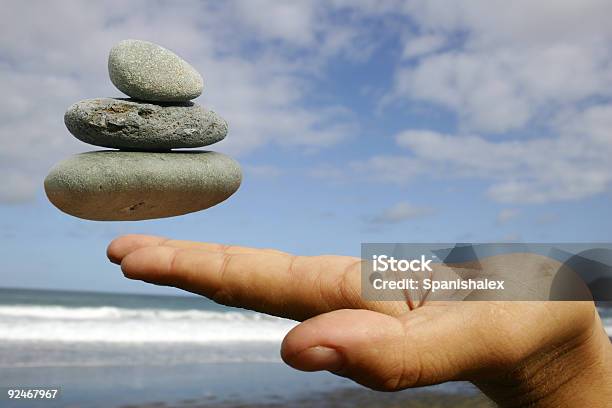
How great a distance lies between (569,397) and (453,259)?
62 cm

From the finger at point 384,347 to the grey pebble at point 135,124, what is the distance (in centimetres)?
317

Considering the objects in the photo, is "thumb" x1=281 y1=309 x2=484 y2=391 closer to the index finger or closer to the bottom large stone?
the index finger

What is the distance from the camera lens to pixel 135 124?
4.23 m

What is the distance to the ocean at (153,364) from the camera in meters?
5.57

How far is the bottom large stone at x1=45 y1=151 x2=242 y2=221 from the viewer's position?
13.9ft

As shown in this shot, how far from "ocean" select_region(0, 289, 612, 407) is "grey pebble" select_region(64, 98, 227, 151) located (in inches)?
96.3

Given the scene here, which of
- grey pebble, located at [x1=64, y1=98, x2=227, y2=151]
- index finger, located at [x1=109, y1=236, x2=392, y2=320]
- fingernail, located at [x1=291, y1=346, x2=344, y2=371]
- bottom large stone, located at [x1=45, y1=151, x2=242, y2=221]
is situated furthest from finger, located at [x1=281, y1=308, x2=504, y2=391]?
grey pebble, located at [x1=64, y1=98, x2=227, y2=151]

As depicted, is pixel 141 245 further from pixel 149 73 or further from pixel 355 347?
pixel 149 73

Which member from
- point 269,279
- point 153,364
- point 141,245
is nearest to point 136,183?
point 141,245

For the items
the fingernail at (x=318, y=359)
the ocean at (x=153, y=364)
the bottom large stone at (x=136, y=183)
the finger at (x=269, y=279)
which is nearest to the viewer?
the fingernail at (x=318, y=359)

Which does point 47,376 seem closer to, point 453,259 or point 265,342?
point 265,342

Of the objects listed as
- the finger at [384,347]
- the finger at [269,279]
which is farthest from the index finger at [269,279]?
the finger at [384,347]

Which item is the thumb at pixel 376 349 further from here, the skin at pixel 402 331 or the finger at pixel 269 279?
the finger at pixel 269 279

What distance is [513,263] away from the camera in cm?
177
